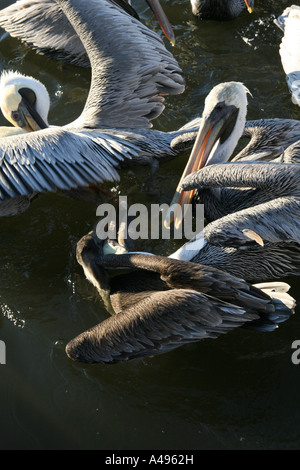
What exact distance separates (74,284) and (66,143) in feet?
3.08

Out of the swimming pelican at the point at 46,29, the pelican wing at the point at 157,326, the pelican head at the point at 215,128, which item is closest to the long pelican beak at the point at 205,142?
the pelican head at the point at 215,128

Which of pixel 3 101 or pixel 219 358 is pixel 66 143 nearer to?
pixel 3 101

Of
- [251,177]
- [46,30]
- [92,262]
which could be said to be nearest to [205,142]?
[251,177]

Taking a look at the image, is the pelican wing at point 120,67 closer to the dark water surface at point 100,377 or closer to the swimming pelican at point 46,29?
the dark water surface at point 100,377

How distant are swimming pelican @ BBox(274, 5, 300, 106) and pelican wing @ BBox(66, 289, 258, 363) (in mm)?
2511

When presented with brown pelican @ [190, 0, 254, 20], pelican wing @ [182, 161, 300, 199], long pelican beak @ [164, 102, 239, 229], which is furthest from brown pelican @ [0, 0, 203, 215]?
brown pelican @ [190, 0, 254, 20]

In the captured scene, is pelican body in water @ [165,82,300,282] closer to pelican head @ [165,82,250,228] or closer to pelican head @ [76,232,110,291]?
pelican head @ [165,82,250,228]

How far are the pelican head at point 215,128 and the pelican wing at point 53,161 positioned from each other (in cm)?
46

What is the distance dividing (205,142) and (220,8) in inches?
96.8

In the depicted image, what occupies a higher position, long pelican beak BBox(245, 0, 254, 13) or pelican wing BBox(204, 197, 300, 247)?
long pelican beak BBox(245, 0, 254, 13)

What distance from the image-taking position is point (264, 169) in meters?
4.11

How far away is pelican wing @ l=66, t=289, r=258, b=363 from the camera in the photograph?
355 centimetres

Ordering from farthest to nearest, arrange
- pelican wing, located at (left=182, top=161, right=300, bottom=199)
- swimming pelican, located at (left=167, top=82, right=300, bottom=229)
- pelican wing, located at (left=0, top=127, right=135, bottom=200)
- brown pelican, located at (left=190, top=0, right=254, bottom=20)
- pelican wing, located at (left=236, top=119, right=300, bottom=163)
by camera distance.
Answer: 1. brown pelican, located at (left=190, top=0, right=254, bottom=20)
2. pelican wing, located at (left=236, top=119, right=300, bottom=163)
3. swimming pelican, located at (left=167, top=82, right=300, bottom=229)
4. pelican wing, located at (left=0, top=127, right=135, bottom=200)
5. pelican wing, located at (left=182, top=161, right=300, bottom=199)
